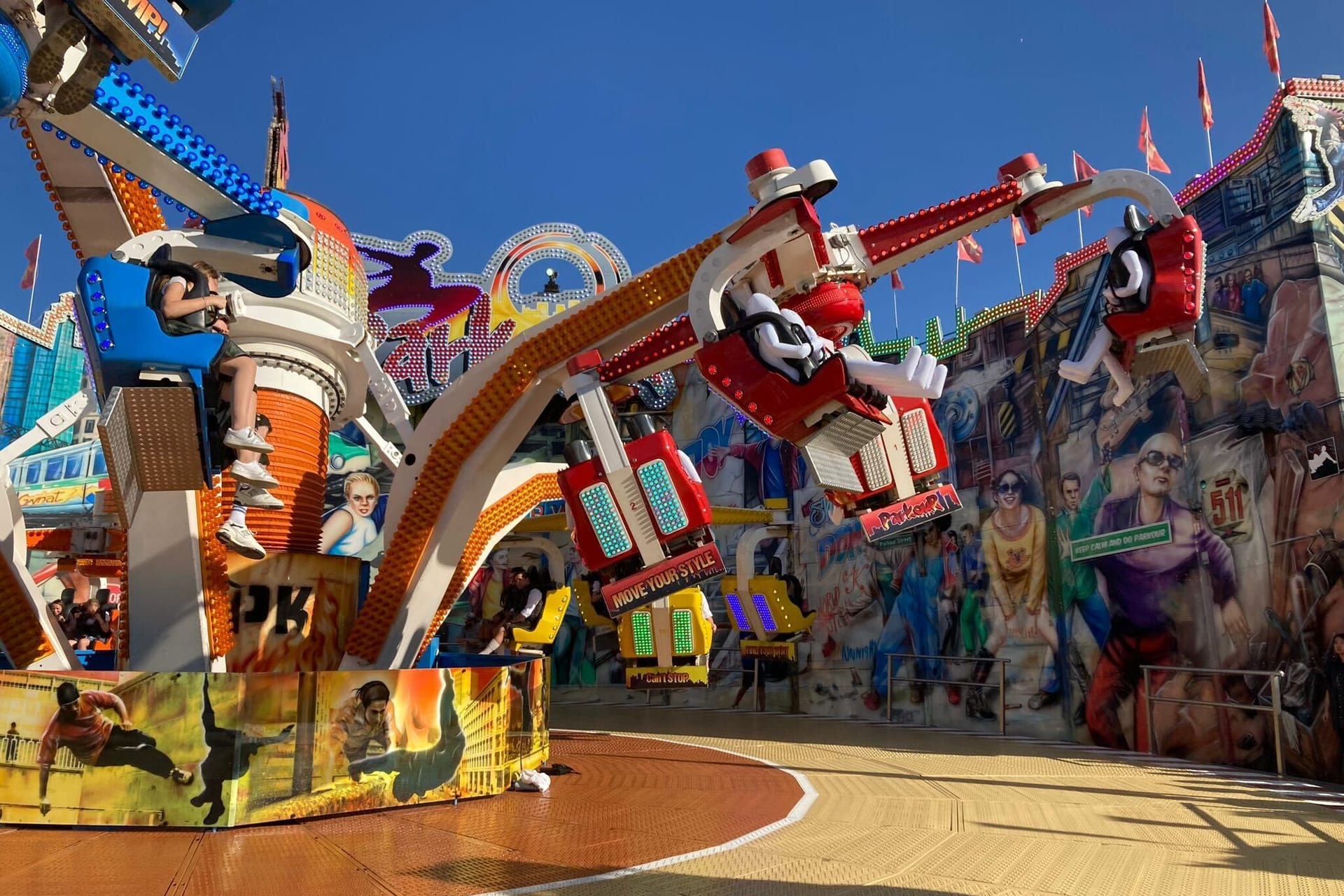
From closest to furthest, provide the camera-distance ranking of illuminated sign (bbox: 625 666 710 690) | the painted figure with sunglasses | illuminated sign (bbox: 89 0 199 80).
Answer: illuminated sign (bbox: 89 0 199 80) < illuminated sign (bbox: 625 666 710 690) < the painted figure with sunglasses

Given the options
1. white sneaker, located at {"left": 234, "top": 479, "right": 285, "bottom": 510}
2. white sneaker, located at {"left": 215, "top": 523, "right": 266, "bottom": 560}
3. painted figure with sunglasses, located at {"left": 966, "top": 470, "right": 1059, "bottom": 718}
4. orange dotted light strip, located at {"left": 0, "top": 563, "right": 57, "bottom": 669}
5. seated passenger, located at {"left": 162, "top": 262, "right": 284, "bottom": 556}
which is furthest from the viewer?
painted figure with sunglasses, located at {"left": 966, "top": 470, "right": 1059, "bottom": 718}

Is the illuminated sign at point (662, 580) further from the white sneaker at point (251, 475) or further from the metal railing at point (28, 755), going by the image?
the metal railing at point (28, 755)

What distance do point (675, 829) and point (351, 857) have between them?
2026 mm

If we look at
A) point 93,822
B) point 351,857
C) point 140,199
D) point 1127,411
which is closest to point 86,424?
point 140,199

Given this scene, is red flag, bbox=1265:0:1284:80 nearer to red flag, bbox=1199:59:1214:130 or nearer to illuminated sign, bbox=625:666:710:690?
red flag, bbox=1199:59:1214:130

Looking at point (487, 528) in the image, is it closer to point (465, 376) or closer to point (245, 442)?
point (465, 376)

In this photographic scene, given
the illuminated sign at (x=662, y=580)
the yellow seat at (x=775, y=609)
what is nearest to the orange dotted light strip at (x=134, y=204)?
the illuminated sign at (x=662, y=580)

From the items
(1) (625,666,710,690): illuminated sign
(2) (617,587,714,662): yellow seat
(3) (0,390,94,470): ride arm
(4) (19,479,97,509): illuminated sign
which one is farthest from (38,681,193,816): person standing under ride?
(4) (19,479,97,509): illuminated sign

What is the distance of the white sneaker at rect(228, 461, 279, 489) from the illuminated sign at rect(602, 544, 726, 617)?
99.7 inches

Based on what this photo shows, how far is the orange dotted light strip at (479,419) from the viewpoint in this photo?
732cm

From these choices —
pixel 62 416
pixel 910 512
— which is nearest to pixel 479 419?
pixel 910 512

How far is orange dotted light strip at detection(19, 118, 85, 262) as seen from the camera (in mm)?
6477

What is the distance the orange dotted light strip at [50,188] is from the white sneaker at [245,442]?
3.68 meters

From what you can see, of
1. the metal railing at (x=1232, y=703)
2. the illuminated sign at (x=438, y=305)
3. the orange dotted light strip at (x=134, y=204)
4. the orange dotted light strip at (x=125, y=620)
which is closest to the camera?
the orange dotted light strip at (x=134, y=204)
